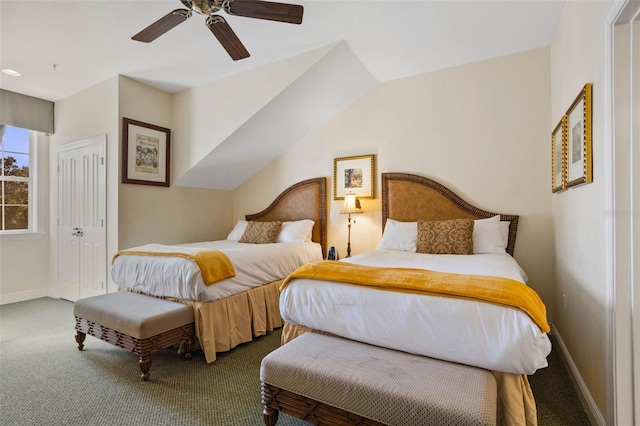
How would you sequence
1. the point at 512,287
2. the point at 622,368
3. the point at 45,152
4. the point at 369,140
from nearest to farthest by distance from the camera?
1. the point at 622,368
2. the point at 512,287
3. the point at 369,140
4. the point at 45,152

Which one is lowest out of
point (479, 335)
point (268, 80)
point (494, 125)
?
point (479, 335)

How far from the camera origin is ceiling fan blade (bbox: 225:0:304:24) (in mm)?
1945

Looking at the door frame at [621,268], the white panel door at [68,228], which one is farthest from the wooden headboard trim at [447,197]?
the white panel door at [68,228]

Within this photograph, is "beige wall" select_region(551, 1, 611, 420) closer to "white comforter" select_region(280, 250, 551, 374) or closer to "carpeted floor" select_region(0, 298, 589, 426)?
"carpeted floor" select_region(0, 298, 589, 426)

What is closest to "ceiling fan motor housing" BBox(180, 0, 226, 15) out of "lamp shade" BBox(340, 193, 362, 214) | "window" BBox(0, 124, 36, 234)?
"lamp shade" BBox(340, 193, 362, 214)

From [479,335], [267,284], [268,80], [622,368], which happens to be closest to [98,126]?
[268,80]

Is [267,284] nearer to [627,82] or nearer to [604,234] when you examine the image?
[604,234]

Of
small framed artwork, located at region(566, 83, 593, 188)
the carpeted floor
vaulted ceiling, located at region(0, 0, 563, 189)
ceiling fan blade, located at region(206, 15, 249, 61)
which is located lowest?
the carpeted floor

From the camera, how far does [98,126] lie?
3748 millimetres

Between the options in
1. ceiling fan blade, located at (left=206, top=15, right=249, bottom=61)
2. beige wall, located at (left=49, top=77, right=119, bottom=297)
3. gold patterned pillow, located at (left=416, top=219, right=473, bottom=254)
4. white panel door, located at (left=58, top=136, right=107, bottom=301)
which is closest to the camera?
ceiling fan blade, located at (left=206, top=15, right=249, bottom=61)

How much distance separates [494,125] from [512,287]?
7.63 feet

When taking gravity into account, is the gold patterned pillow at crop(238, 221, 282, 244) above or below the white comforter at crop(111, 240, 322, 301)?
above

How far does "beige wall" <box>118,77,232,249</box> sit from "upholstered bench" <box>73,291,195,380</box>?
3.79ft

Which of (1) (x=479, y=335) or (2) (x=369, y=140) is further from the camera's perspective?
(2) (x=369, y=140)
